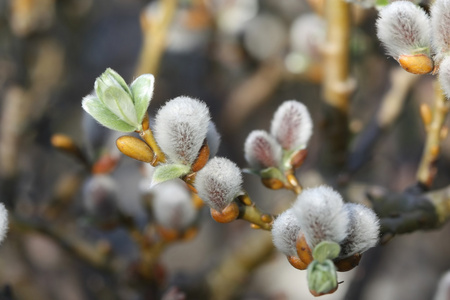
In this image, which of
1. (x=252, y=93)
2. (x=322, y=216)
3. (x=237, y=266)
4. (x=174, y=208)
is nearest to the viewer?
(x=322, y=216)

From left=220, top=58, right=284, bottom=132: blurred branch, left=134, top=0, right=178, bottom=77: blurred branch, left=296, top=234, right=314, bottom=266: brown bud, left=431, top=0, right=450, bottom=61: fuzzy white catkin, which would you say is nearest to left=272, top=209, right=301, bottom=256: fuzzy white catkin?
left=296, top=234, right=314, bottom=266: brown bud

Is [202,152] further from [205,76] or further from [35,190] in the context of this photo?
[205,76]

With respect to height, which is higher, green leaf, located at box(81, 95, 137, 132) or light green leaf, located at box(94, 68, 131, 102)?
light green leaf, located at box(94, 68, 131, 102)

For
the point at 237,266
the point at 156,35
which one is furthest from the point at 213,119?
the point at 237,266

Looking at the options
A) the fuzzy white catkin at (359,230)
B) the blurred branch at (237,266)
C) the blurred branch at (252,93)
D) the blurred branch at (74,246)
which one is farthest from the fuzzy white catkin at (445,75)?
the blurred branch at (252,93)

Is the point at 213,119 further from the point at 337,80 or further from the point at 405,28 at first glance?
the point at 405,28

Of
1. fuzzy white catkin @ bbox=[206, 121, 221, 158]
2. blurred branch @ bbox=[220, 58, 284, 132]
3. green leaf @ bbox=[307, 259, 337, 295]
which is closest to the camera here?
green leaf @ bbox=[307, 259, 337, 295]

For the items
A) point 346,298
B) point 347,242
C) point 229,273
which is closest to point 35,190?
point 229,273

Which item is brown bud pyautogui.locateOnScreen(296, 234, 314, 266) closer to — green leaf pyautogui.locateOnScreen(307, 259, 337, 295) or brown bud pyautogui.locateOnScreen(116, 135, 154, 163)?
green leaf pyautogui.locateOnScreen(307, 259, 337, 295)
